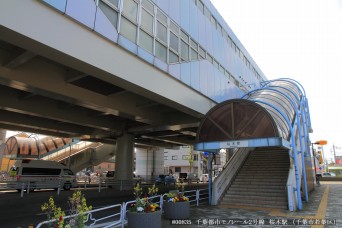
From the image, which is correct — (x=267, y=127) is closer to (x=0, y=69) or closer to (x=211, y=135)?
(x=211, y=135)

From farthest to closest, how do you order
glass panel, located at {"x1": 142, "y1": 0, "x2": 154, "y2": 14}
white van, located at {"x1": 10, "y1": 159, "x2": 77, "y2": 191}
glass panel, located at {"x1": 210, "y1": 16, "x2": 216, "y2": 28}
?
white van, located at {"x1": 10, "y1": 159, "x2": 77, "y2": 191}
glass panel, located at {"x1": 210, "y1": 16, "x2": 216, "y2": 28}
glass panel, located at {"x1": 142, "y1": 0, "x2": 154, "y2": 14}

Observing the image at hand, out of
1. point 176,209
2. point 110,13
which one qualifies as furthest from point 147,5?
point 176,209

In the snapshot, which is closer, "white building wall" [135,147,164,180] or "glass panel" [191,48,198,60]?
"glass panel" [191,48,198,60]

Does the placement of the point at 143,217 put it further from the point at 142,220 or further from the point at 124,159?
the point at 124,159

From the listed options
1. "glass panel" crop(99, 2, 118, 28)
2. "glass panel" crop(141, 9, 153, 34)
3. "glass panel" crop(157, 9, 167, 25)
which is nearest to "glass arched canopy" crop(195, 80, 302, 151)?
"glass panel" crop(141, 9, 153, 34)

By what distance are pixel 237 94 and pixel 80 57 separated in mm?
17761

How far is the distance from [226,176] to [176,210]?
6.78 m

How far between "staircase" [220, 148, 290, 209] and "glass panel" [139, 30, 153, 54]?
8.76m

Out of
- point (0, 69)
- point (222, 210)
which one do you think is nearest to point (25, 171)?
point (0, 69)

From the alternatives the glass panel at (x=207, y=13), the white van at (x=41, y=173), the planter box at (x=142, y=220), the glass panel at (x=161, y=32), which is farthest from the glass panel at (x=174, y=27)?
the white van at (x=41, y=173)

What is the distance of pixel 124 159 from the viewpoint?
2481 cm

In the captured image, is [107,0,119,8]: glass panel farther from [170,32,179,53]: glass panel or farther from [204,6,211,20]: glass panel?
[204,6,211,20]: glass panel

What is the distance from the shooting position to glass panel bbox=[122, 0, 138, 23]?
39.3 ft

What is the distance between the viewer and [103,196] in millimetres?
19422
